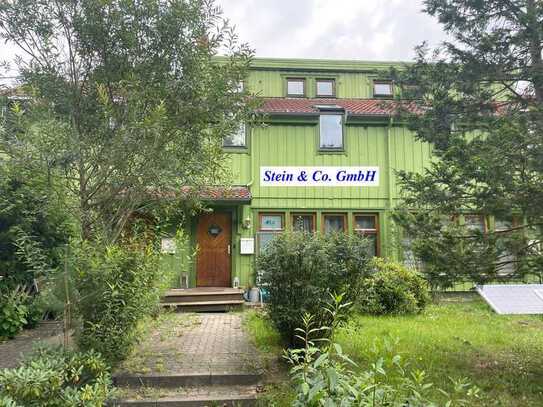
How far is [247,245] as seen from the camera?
12.0m

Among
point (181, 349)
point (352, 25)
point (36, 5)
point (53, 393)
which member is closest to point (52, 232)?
point (181, 349)

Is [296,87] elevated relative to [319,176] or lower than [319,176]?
elevated

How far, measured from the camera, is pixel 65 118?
16.1 ft

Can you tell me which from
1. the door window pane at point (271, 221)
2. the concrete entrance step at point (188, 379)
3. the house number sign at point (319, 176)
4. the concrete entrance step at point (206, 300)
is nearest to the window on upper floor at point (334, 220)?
the house number sign at point (319, 176)

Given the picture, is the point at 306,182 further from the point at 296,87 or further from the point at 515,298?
the point at 515,298

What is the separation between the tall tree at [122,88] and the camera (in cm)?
465

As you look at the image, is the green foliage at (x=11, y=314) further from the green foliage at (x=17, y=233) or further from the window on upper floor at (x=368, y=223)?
the window on upper floor at (x=368, y=223)

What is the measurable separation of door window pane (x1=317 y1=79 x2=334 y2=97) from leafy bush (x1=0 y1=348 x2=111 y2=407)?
482 inches

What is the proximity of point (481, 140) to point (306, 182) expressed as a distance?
7.81 metres

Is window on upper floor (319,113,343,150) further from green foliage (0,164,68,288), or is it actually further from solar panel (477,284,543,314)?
green foliage (0,164,68,288)

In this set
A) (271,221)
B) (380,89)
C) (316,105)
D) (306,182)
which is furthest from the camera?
(380,89)

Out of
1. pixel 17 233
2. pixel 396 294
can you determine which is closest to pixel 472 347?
pixel 396 294

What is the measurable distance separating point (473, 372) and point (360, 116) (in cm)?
887

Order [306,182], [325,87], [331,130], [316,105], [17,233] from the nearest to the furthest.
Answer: [17,233], [306,182], [331,130], [316,105], [325,87]
